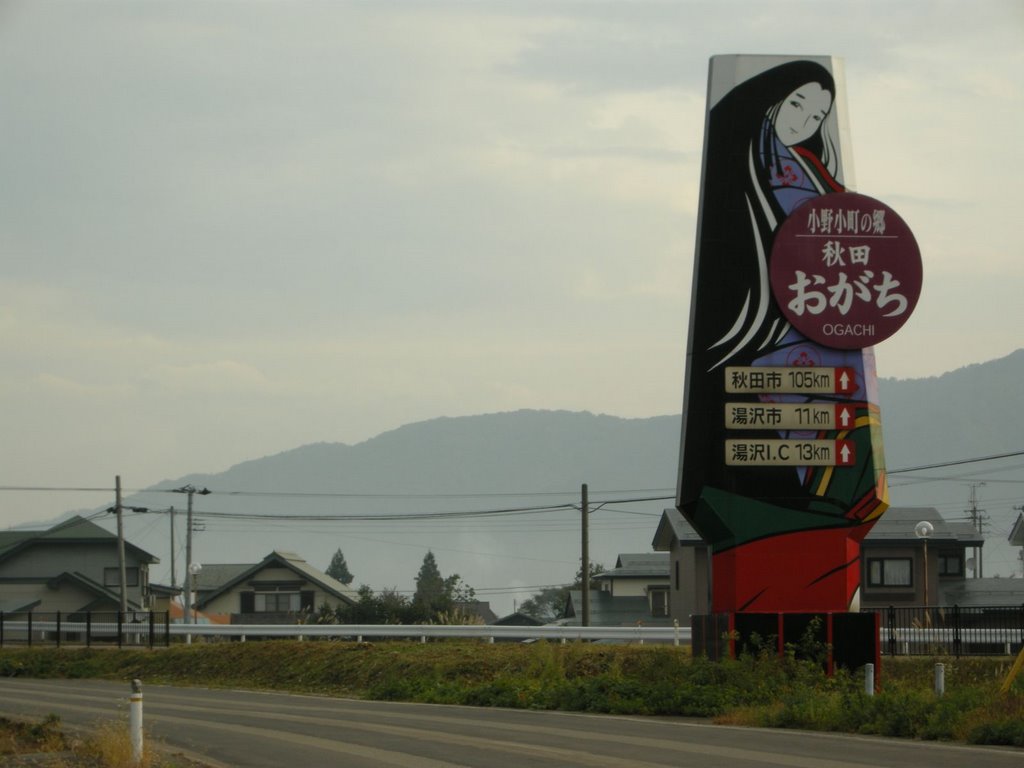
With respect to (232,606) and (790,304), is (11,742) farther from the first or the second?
(232,606)

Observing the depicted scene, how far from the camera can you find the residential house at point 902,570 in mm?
59312

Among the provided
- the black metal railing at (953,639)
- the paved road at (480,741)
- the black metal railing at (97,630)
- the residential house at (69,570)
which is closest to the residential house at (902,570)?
the black metal railing at (953,639)

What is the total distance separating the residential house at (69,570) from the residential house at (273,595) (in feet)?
15.5

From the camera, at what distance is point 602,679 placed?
2727 centimetres

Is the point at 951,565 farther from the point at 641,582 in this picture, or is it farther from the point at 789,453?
the point at 789,453

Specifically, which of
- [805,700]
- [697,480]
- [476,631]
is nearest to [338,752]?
[805,700]

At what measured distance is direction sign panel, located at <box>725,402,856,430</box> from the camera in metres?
26.8

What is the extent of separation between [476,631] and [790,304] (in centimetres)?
1908

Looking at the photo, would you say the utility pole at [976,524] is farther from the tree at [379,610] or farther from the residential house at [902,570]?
the tree at [379,610]

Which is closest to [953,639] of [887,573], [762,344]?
[762,344]

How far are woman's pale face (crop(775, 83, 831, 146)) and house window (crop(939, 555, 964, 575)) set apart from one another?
41083mm

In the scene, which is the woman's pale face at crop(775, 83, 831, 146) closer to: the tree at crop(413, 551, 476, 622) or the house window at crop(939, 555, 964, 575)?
the tree at crop(413, 551, 476, 622)

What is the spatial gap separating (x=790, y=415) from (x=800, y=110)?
19.6 feet

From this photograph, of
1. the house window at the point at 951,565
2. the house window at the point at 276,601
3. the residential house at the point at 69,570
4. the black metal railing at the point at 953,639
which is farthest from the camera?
the house window at the point at 276,601
